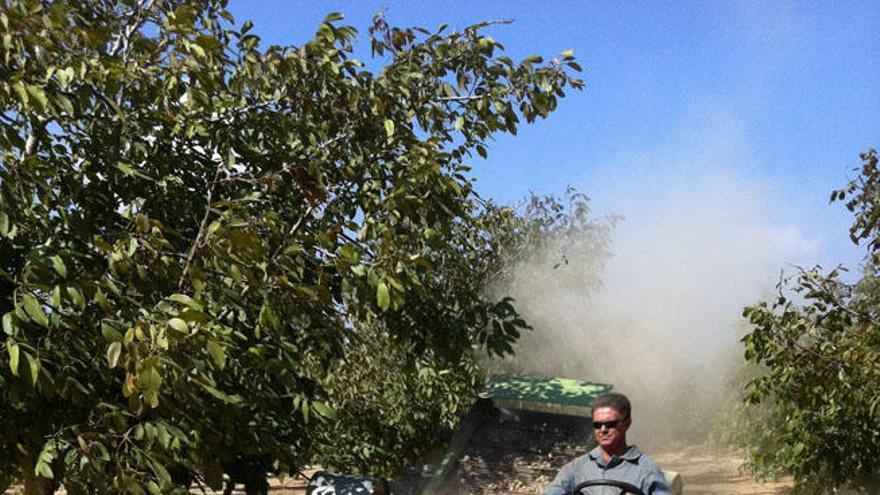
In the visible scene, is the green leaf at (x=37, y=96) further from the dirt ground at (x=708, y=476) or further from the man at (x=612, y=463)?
the dirt ground at (x=708, y=476)

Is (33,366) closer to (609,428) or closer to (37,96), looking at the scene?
(37,96)

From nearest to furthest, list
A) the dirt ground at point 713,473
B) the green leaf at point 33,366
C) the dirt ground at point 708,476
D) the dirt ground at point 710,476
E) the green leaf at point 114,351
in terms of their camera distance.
→ the green leaf at point 114,351, the green leaf at point 33,366, the dirt ground at point 708,476, the dirt ground at point 710,476, the dirt ground at point 713,473

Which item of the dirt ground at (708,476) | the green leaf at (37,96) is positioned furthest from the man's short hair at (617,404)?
the dirt ground at (708,476)

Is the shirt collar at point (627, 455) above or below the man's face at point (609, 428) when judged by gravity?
below

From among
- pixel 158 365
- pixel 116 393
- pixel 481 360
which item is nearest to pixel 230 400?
pixel 158 365

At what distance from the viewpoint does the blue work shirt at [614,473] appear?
4426 millimetres

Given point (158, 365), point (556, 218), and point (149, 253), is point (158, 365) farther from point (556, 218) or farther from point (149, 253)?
point (556, 218)

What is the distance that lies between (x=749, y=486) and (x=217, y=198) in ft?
78.5

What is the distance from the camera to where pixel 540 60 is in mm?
8719

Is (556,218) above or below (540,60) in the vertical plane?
above

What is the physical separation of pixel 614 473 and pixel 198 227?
4.77 metres

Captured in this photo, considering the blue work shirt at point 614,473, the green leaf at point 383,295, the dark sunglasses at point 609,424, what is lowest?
the blue work shirt at point 614,473

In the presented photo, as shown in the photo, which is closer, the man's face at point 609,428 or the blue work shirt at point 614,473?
the blue work shirt at point 614,473

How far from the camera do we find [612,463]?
4543mm
